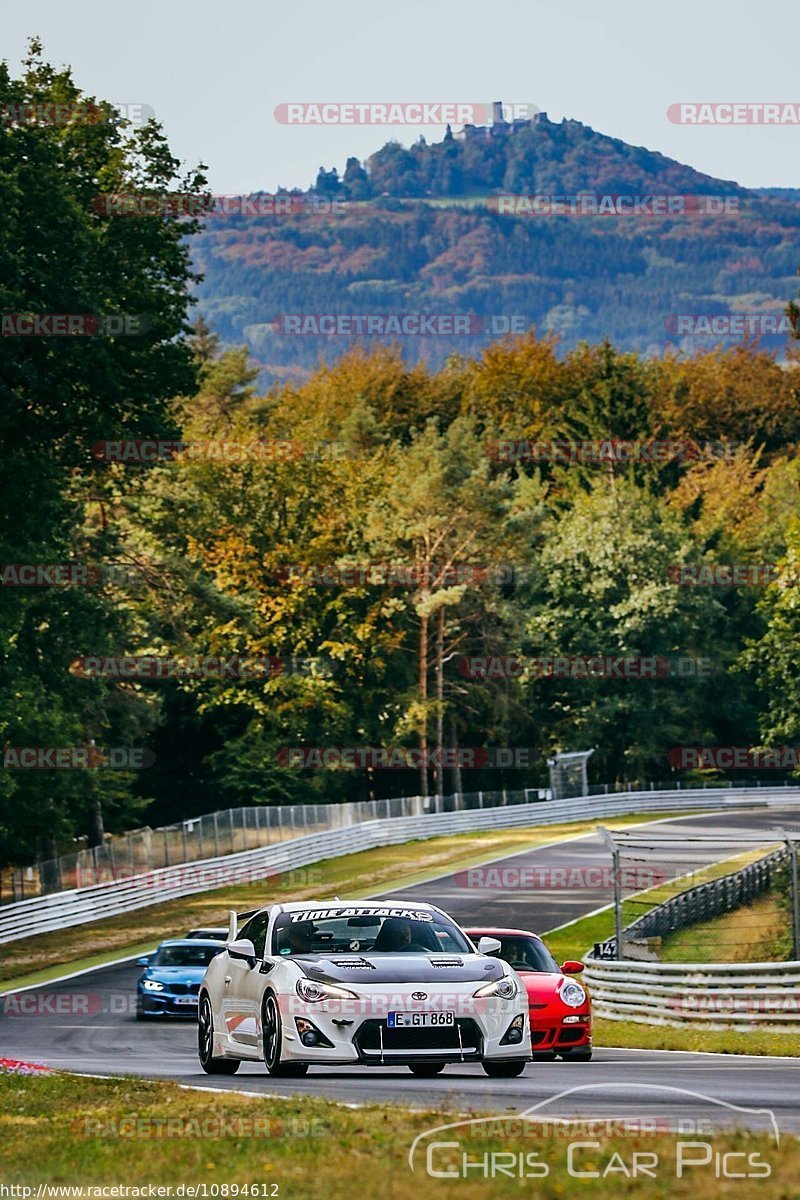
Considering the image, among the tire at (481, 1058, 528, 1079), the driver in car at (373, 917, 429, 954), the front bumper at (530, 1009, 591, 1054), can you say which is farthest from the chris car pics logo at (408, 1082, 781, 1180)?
the front bumper at (530, 1009, 591, 1054)

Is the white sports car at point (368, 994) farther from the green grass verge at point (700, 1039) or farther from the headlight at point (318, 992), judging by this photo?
the green grass verge at point (700, 1039)

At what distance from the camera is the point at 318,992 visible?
14320 mm

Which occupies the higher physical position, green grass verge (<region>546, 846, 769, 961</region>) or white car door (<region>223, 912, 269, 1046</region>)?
white car door (<region>223, 912, 269, 1046</region>)

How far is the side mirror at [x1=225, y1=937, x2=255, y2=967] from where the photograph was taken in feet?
52.0

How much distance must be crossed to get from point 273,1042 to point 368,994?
3.65ft

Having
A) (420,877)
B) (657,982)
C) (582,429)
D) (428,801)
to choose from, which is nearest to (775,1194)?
(657,982)

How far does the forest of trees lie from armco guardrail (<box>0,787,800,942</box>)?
3.09 meters

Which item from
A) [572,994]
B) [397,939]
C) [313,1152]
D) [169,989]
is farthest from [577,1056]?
[169,989]

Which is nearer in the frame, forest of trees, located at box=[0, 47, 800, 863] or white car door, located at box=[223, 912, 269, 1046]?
white car door, located at box=[223, 912, 269, 1046]

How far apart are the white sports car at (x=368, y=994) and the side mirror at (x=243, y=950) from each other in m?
0.02

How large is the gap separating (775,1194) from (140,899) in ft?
141

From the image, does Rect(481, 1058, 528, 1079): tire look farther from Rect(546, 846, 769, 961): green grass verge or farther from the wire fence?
the wire fence

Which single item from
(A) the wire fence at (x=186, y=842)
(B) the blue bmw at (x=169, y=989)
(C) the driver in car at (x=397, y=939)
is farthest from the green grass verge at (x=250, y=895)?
(C) the driver in car at (x=397, y=939)

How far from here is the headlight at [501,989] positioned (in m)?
14.4
